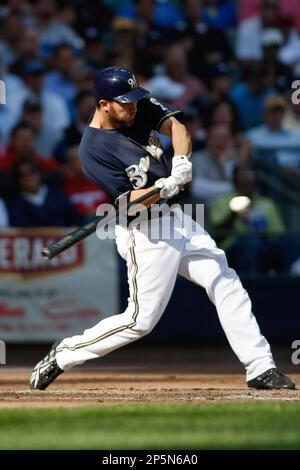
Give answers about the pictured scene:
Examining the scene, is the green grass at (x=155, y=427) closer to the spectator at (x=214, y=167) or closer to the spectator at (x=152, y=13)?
the spectator at (x=214, y=167)

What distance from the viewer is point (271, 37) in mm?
14062

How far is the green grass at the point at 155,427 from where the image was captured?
5781 mm

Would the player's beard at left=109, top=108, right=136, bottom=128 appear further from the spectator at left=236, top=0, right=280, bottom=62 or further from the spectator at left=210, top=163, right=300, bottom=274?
the spectator at left=236, top=0, right=280, bottom=62

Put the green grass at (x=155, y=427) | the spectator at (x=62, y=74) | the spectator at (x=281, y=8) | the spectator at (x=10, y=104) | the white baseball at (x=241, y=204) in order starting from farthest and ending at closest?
the spectator at (x=281, y=8) < the spectator at (x=62, y=74) < the spectator at (x=10, y=104) < the white baseball at (x=241, y=204) < the green grass at (x=155, y=427)

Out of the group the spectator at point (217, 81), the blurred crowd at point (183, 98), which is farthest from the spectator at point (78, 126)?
the spectator at point (217, 81)

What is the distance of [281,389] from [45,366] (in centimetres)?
158

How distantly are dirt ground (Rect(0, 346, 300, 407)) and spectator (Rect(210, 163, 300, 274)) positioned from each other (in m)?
0.94

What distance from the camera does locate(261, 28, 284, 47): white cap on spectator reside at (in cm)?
1402

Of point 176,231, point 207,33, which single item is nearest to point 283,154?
point 207,33

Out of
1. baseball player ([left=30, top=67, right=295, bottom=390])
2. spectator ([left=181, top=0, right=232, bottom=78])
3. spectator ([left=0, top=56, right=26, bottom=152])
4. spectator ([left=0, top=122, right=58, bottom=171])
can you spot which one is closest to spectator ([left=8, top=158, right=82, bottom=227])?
spectator ([left=0, top=122, right=58, bottom=171])

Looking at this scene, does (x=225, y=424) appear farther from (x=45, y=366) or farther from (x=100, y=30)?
(x=100, y=30)

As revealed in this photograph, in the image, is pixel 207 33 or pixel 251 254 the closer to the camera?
pixel 251 254

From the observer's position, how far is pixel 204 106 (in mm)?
13250

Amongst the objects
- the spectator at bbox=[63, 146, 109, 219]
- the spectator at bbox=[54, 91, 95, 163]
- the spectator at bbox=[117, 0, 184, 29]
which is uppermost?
the spectator at bbox=[117, 0, 184, 29]
